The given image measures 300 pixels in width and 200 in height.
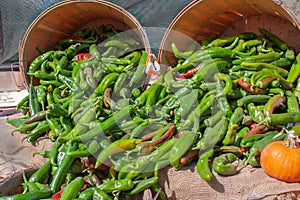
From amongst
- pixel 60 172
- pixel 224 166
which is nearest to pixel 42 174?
pixel 60 172

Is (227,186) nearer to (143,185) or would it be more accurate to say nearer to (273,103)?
(143,185)

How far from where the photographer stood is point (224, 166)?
2688 millimetres

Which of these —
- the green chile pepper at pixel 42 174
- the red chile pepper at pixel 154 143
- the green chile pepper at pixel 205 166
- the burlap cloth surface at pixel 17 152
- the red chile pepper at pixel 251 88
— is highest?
the red chile pepper at pixel 251 88

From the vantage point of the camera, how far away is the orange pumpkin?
8.33 ft

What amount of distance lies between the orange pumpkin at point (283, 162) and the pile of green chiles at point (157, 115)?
0.44 feet

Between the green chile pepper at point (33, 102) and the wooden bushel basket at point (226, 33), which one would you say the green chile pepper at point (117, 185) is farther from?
the green chile pepper at point (33, 102)

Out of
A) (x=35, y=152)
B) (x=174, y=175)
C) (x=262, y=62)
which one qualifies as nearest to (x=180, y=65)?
(x=262, y=62)

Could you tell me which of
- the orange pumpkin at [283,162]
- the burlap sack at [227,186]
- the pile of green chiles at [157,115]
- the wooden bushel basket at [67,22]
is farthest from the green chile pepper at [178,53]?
the orange pumpkin at [283,162]

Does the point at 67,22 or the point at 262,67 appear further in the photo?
the point at 67,22

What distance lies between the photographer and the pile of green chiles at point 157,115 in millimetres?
2820

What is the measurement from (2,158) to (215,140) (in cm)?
181

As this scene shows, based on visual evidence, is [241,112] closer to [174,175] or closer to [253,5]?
[174,175]

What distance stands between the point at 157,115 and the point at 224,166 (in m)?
0.79

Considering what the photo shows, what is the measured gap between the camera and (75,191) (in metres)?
2.74
